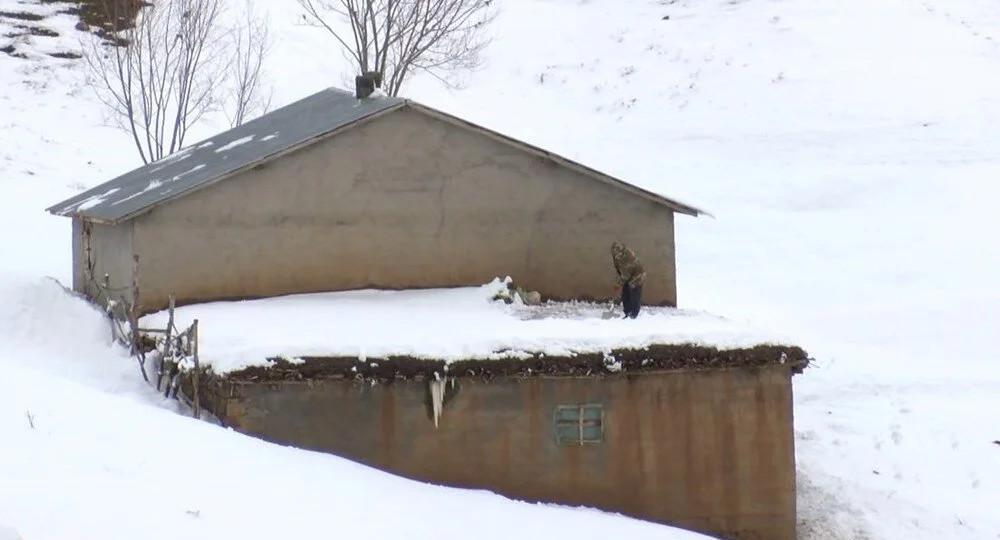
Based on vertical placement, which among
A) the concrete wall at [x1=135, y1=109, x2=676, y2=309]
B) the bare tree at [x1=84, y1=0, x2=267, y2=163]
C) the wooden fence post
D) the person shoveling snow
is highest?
the bare tree at [x1=84, y1=0, x2=267, y2=163]

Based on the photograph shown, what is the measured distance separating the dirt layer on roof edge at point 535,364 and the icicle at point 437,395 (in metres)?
0.09

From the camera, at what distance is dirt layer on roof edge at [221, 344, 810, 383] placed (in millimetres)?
10391

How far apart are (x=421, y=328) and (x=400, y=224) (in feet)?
9.85

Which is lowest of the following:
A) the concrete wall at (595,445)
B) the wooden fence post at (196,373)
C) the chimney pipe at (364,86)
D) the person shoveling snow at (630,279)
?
the concrete wall at (595,445)

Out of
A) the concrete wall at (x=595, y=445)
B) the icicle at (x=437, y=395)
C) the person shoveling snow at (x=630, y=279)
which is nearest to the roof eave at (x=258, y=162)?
the concrete wall at (x=595, y=445)

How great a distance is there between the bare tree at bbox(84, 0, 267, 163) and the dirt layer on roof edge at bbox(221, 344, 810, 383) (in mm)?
16138

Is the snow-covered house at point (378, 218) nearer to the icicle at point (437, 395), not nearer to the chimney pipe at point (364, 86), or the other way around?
the chimney pipe at point (364, 86)

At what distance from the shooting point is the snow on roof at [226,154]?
13.6 metres

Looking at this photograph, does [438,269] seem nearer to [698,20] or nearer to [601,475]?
[601,475]

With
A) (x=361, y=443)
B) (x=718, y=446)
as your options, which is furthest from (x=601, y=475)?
(x=361, y=443)

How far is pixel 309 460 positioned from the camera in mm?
9367

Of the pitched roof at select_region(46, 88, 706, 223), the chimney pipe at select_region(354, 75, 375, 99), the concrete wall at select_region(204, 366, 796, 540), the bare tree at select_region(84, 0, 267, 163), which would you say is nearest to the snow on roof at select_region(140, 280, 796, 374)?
the concrete wall at select_region(204, 366, 796, 540)

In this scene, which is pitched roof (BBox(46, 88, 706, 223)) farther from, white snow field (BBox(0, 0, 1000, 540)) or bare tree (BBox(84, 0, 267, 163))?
bare tree (BBox(84, 0, 267, 163))

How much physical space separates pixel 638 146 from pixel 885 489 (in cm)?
2066
